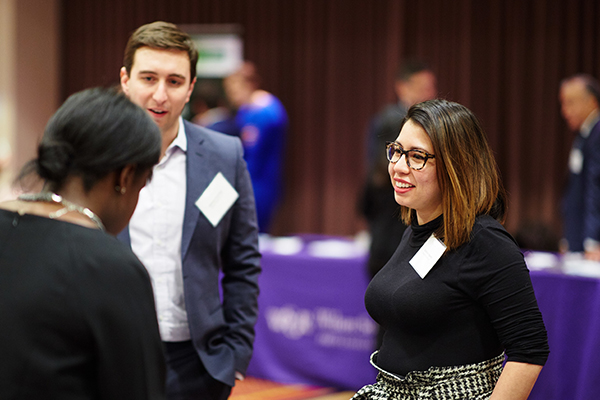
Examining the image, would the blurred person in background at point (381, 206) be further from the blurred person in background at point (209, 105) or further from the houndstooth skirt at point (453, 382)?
the blurred person in background at point (209, 105)

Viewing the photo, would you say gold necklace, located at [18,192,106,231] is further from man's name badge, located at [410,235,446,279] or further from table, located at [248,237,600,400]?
table, located at [248,237,600,400]

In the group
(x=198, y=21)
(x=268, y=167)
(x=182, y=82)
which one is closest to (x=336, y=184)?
(x=268, y=167)

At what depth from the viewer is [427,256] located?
1.55 metres

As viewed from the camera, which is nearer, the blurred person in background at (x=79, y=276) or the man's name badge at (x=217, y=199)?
the blurred person in background at (x=79, y=276)

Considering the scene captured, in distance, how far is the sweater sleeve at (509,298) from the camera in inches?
56.4

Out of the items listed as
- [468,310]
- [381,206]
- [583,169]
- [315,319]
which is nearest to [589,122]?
[583,169]

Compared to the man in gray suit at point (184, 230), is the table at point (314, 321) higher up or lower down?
lower down

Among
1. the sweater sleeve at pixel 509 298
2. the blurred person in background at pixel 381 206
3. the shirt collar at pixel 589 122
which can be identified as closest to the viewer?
the sweater sleeve at pixel 509 298

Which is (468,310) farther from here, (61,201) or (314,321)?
(314,321)

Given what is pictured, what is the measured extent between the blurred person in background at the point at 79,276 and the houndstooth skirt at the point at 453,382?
0.63 meters

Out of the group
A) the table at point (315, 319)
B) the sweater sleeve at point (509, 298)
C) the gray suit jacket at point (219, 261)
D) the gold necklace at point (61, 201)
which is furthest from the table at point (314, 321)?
the gold necklace at point (61, 201)

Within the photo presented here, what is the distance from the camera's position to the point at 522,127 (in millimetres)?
6277

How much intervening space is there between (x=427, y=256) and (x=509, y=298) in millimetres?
208

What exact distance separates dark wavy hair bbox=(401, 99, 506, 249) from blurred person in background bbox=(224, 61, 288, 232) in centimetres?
395
